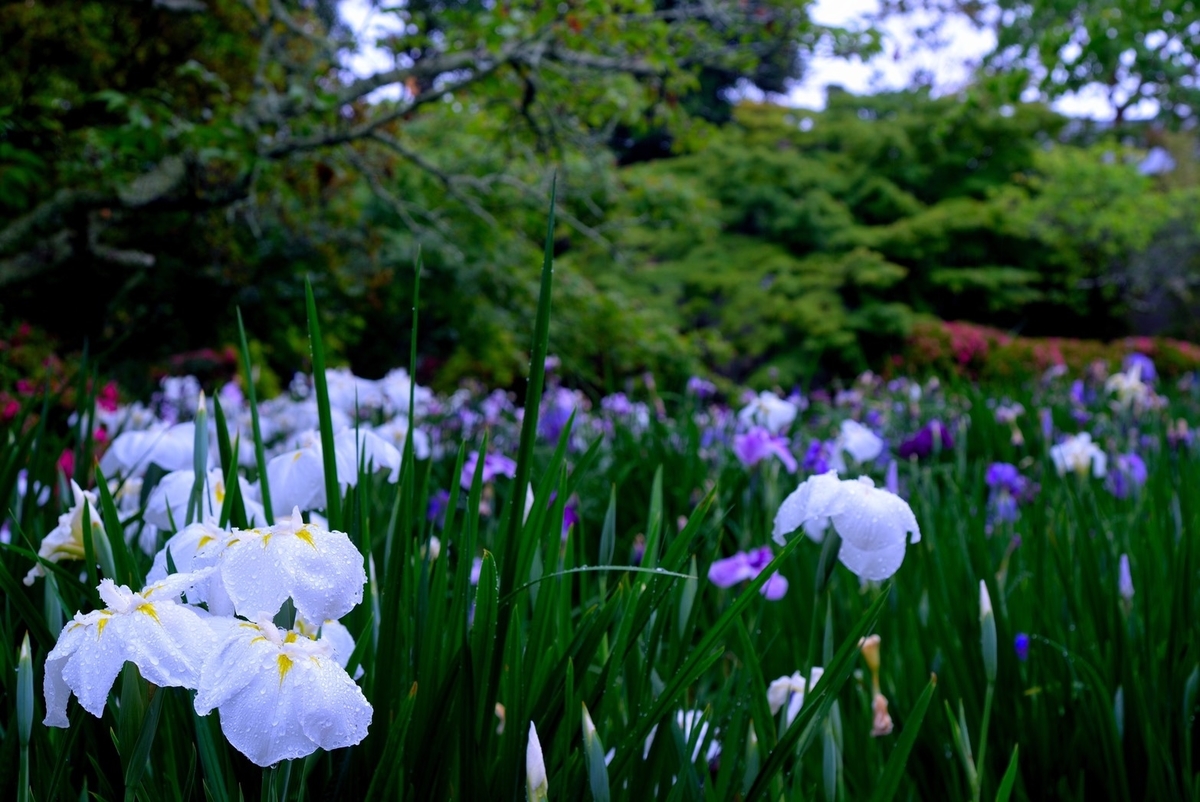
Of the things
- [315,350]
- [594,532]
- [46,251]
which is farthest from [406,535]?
[46,251]

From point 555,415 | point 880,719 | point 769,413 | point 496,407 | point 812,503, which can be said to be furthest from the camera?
point 496,407

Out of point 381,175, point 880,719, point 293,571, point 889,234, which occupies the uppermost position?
point 889,234

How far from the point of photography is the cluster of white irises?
552 millimetres

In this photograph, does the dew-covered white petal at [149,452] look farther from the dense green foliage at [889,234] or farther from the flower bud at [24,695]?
the dense green foliage at [889,234]

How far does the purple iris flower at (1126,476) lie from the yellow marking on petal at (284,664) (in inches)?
96.4

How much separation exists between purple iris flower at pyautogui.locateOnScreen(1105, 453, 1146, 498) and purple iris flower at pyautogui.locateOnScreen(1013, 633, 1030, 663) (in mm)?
1334

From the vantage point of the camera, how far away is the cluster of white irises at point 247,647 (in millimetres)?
552

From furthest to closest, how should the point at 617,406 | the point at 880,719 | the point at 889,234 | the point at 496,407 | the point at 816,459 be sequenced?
the point at 889,234
the point at 496,407
the point at 617,406
the point at 816,459
the point at 880,719

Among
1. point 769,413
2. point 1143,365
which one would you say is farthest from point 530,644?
point 1143,365

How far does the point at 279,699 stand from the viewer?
0.55 meters

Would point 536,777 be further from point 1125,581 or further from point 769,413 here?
point 769,413

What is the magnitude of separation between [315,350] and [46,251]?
4.64 metres

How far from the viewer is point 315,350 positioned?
0.79m

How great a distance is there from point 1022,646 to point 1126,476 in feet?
4.82
